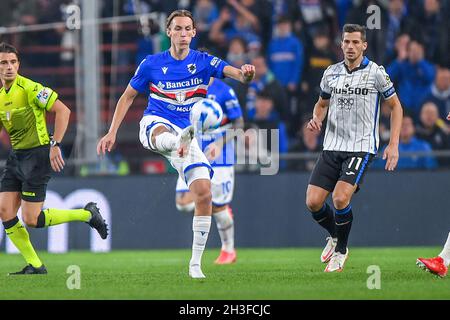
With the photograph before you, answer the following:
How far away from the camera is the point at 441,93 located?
15.6m

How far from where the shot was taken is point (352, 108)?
32.0 feet

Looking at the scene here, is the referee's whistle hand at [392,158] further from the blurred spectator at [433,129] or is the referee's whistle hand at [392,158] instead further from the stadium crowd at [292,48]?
the blurred spectator at [433,129]

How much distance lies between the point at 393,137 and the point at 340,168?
2.38ft

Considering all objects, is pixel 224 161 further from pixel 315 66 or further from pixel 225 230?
pixel 315 66

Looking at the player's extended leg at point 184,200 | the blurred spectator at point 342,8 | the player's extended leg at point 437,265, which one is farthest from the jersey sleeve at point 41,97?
the blurred spectator at point 342,8

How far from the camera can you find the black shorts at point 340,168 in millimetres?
9664

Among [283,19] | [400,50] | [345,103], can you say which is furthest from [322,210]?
[283,19]

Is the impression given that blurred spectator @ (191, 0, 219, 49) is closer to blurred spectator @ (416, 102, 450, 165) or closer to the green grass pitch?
blurred spectator @ (416, 102, 450, 165)

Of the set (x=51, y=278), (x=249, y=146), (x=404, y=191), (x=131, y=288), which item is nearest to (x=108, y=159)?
(x=249, y=146)

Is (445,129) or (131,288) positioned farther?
(445,129)
